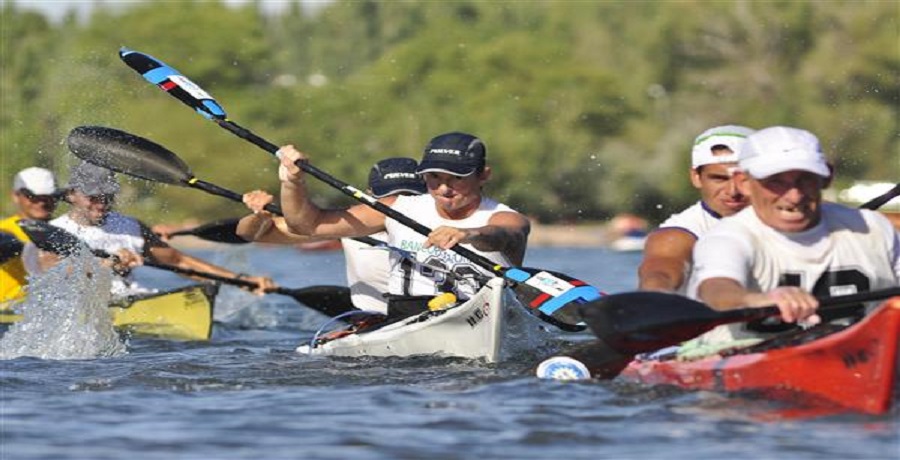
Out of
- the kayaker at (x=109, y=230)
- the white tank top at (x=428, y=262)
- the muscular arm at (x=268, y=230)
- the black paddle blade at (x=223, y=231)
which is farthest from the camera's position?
the kayaker at (x=109, y=230)

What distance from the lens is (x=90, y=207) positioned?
13.5 m

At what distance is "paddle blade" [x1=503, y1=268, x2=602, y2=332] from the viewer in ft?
32.1

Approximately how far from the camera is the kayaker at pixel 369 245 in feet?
36.4

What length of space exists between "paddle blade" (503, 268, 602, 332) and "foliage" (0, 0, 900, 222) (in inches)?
1185

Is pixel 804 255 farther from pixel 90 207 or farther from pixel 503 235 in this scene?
pixel 90 207

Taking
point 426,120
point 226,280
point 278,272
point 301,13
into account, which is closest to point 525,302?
point 226,280

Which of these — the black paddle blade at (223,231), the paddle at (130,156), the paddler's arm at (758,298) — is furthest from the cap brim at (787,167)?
the black paddle blade at (223,231)

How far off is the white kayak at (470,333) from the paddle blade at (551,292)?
119mm

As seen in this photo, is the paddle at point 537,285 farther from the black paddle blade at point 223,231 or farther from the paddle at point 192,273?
the paddle at point 192,273

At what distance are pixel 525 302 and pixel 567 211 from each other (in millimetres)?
44599

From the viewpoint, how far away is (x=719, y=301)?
723 centimetres

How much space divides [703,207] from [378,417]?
205 cm

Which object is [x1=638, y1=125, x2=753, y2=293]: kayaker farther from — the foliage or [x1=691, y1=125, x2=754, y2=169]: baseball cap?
the foliage

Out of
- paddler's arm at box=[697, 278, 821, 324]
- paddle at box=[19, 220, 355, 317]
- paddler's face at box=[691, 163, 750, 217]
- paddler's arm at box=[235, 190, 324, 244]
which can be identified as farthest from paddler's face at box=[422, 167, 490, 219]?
paddle at box=[19, 220, 355, 317]
